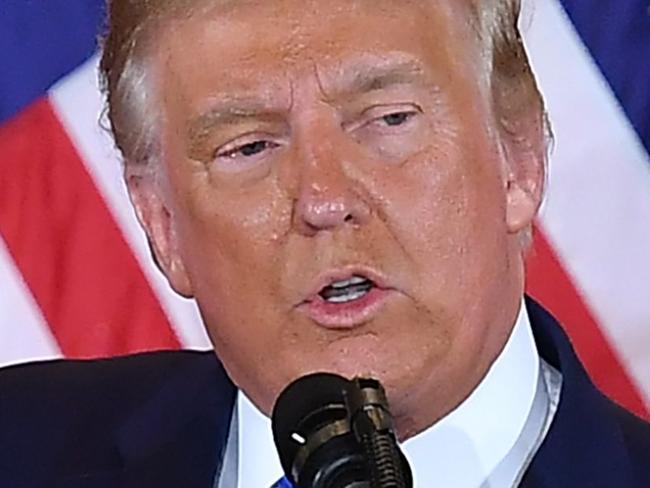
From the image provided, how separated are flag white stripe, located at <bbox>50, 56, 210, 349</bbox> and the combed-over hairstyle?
0.43m

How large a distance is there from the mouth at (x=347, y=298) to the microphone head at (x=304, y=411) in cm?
22

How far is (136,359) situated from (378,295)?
0.51m

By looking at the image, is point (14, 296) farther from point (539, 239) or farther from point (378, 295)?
point (378, 295)

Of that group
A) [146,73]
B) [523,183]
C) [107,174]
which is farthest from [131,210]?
[523,183]

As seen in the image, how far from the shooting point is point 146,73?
1392 mm

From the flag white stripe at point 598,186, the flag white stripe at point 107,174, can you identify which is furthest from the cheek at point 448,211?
the flag white stripe at point 107,174

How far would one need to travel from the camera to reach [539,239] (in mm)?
1827

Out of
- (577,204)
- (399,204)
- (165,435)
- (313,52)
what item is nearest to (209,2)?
(313,52)

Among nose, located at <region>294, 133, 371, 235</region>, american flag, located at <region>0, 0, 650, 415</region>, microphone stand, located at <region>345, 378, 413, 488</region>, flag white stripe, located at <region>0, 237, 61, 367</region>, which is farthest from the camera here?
flag white stripe, located at <region>0, 237, 61, 367</region>

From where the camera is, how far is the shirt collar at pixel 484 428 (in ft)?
4.49

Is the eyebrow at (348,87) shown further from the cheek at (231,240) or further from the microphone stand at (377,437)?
the microphone stand at (377,437)

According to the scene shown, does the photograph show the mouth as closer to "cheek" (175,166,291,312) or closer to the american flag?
"cheek" (175,166,291,312)

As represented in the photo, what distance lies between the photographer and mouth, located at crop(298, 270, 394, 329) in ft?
4.08

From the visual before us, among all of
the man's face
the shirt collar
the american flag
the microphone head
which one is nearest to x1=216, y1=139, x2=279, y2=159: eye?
the man's face
